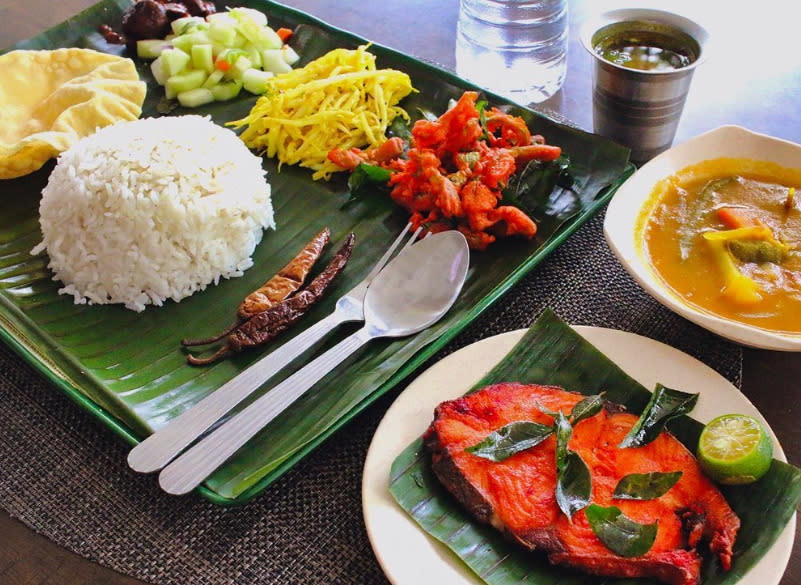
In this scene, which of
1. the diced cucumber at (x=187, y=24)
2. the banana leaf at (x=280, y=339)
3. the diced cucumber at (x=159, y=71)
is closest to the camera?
the banana leaf at (x=280, y=339)

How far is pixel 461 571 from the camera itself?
1.73 meters

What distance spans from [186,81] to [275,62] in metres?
0.46

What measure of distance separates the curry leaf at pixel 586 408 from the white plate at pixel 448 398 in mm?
262

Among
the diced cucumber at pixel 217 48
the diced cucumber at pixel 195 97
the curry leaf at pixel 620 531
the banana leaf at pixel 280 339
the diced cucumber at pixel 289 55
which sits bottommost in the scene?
the banana leaf at pixel 280 339

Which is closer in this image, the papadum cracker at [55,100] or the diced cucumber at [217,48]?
Result: the papadum cracker at [55,100]

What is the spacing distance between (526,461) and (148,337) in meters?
1.46

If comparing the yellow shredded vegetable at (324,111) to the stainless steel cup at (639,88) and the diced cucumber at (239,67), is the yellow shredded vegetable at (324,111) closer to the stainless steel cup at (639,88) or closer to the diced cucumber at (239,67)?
the diced cucumber at (239,67)

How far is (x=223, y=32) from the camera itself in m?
3.80

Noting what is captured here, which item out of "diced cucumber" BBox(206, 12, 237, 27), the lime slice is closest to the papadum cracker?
"diced cucumber" BBox(206, 12, 237, 27)

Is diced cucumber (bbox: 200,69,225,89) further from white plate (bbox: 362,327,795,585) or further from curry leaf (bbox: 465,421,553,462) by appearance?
curry leaf (bbox: 465,421,553,462)

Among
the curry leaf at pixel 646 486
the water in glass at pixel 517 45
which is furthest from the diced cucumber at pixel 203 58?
the curry leaf at pixel 646 486

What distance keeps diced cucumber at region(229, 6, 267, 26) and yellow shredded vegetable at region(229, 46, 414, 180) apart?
58cm

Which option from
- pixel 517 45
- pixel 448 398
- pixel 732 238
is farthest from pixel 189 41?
pixel 732 238

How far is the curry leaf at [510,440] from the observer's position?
1782 millimetres
